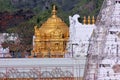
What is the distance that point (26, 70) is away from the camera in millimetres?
12719

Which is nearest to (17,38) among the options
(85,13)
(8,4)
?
(85,13)

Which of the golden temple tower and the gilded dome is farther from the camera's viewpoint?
the gilded dome

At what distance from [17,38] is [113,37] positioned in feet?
88.6

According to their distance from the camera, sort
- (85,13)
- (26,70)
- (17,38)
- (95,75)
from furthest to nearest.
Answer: (85,13), (17,38), (26,70), (95,75)

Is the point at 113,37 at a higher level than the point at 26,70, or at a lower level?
higher

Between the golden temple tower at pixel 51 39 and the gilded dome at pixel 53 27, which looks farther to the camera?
the gilded dome at pixel 53 27

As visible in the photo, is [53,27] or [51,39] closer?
Answer: [51,39]

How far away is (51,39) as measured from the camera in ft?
63.1

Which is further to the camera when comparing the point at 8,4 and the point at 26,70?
the point at 8,4

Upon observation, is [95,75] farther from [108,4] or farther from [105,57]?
[108,4]

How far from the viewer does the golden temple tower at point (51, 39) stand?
18797 millimetres

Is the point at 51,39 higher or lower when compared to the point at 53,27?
lower

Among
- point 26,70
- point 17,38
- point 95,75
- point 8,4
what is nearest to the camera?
point 95,75

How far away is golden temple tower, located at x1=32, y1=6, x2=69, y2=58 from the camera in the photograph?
1880 centimetres
